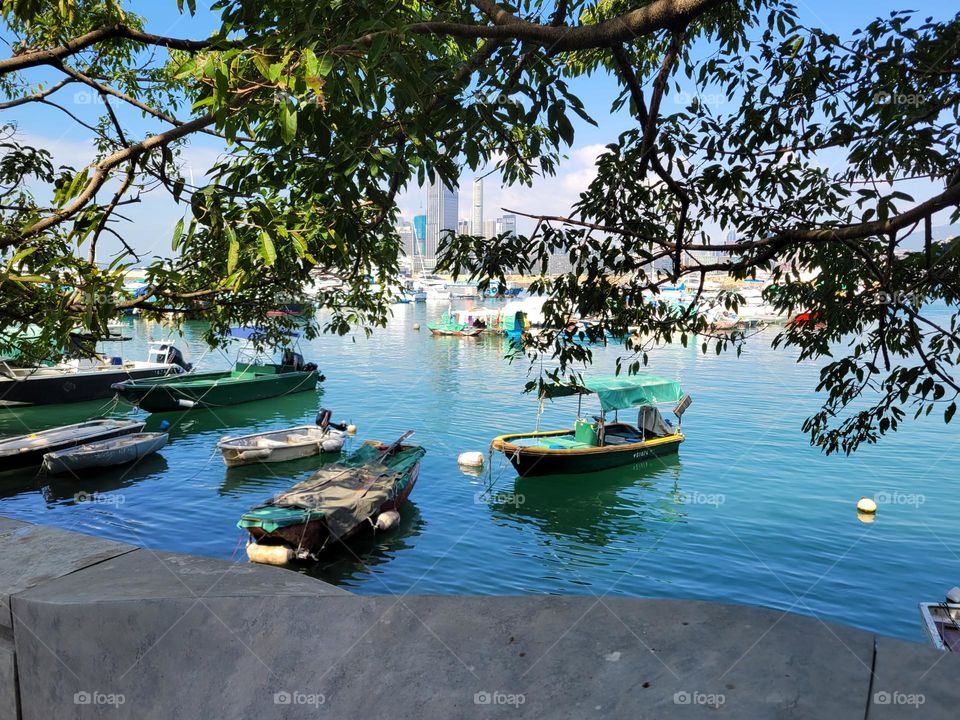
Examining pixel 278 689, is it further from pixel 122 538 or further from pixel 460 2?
pixel 122 538

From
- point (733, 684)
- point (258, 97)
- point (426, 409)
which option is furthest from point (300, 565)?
point (426, 409)

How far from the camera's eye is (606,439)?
968 inches

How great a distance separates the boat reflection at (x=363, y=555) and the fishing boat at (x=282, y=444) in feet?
23.0

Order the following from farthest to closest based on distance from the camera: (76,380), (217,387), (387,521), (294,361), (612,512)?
(294,361), (76,380), (217,387), (612,512), (387,521)

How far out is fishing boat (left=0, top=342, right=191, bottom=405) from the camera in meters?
32.4

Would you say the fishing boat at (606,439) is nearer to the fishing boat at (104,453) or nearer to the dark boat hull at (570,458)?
the dark boat hull at (570,458)

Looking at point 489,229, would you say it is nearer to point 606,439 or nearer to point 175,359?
point 606,439

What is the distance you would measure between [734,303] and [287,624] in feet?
19.8

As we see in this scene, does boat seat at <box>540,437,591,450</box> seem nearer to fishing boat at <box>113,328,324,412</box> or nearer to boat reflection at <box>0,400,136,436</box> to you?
fishing boat at <box>113,328,324,412</box>

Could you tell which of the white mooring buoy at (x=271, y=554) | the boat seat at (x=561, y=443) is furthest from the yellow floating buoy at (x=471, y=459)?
the white mooring buoy at (x=271, y=554)

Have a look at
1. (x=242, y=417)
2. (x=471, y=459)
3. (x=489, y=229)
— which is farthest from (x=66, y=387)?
(x=489, y=229)

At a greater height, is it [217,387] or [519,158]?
[519,158]

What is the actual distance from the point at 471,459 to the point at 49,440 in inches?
535

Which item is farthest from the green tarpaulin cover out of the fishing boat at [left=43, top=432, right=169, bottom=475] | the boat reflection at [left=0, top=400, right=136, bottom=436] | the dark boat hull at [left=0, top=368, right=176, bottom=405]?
the dark boat hull at [left=0, top=368, right=176, bottom=405]
